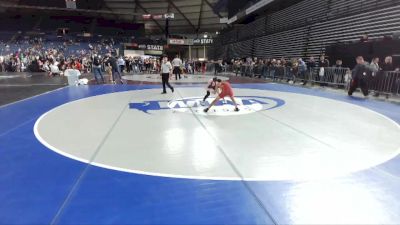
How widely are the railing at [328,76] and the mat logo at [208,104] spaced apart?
427cm

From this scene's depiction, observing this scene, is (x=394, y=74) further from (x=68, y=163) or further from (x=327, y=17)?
(x=68, y=163)

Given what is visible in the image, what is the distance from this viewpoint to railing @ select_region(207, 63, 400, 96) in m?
11.7

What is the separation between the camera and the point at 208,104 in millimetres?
9945

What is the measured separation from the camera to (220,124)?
23.2 ft

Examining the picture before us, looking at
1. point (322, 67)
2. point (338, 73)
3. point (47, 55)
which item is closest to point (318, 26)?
point (322, 67)

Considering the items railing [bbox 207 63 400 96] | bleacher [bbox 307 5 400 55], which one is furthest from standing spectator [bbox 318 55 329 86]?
bleacher [bbox 307 5 400 55]

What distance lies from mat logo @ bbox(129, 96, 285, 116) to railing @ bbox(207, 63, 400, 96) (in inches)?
168

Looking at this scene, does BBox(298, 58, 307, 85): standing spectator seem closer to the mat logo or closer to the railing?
the railing

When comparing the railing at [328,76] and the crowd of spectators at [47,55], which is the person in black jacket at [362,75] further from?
the crowd of spectators at [47,55]

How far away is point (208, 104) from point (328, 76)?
28.3ft

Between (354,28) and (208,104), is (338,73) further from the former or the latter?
(208,104)

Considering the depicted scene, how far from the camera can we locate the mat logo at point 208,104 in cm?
875

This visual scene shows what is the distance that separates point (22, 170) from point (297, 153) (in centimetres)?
392

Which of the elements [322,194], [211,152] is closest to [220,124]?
[211,152]
